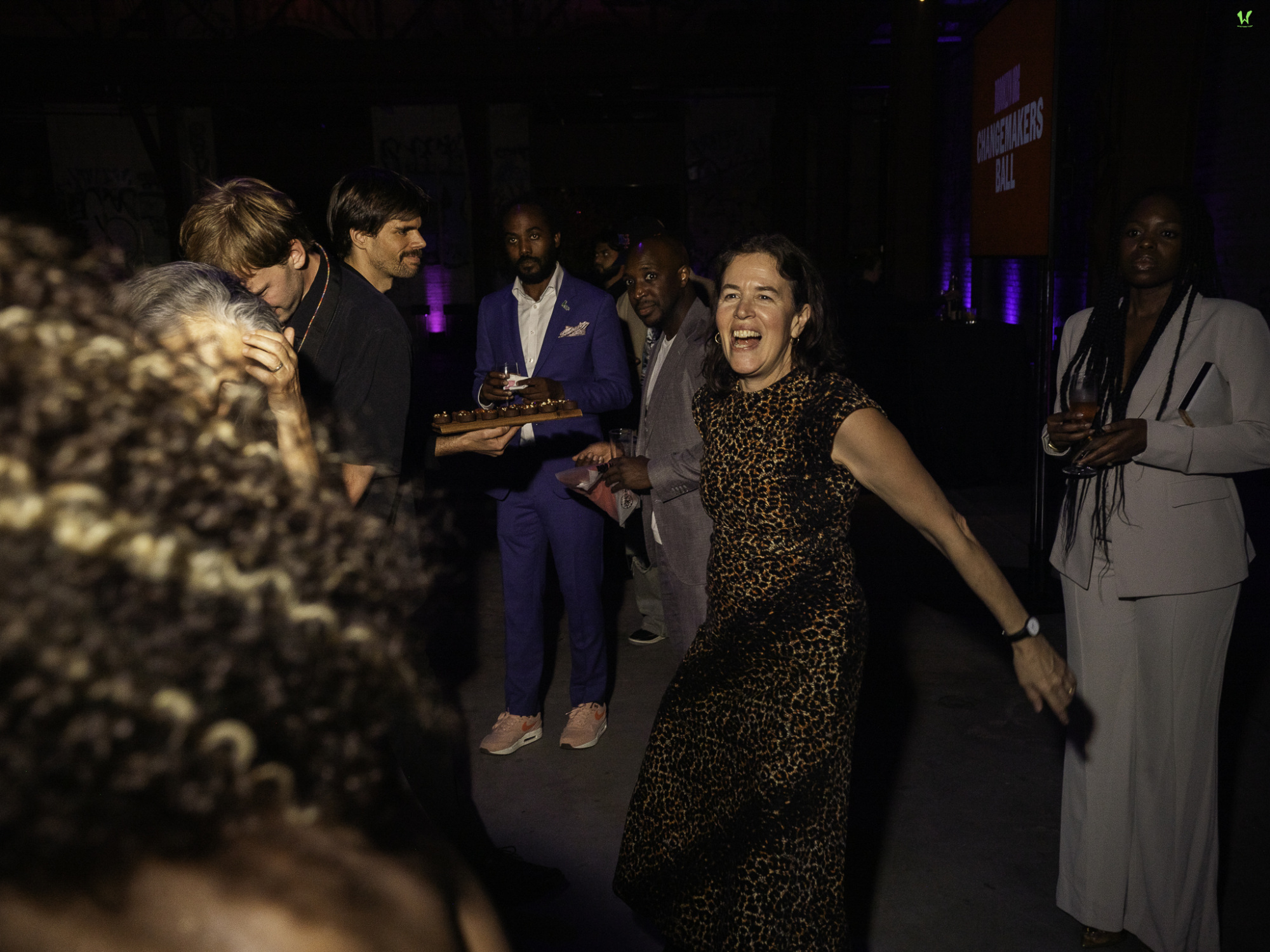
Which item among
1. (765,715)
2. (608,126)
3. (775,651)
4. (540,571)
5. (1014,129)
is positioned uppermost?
(608,126)

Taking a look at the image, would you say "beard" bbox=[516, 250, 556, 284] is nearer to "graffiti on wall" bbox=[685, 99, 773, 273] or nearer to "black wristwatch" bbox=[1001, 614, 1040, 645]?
"black wristwatch" bbox=[1001, 614, 1040, 645]

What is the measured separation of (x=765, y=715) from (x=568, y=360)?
6.39ft

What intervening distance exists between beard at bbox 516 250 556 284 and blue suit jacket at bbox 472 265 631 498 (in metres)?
0.07

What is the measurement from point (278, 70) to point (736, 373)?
12321 mm

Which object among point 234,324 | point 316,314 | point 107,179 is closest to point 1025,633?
point 234,324

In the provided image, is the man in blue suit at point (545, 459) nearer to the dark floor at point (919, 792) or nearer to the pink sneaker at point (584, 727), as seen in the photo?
the pink sneaker at point (584, 727)

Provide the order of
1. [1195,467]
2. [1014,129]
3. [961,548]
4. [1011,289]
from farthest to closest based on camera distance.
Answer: [1011,289] < [1014,129] < [1195,467] < [961,548]

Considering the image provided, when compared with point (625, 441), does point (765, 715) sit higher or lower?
lower

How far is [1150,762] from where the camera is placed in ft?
7.80

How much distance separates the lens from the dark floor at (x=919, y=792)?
2.64 m

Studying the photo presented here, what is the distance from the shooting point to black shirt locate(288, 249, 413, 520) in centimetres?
223

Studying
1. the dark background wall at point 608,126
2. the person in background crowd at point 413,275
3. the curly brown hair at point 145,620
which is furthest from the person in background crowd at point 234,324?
the dark background wall at point 608,126

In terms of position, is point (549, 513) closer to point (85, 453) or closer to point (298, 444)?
point (298, 444)

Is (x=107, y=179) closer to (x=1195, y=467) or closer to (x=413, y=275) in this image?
(x=413, y=275)
